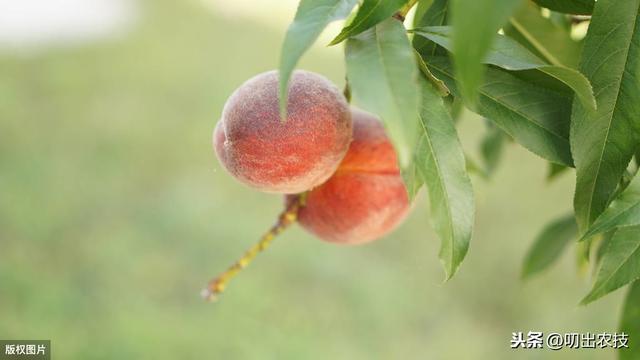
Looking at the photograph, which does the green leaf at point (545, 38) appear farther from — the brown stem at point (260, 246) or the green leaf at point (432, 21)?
the brown stem at point (260, 246)

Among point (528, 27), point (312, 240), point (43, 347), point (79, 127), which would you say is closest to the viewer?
point (528, 27)

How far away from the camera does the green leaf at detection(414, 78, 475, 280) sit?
599 mm

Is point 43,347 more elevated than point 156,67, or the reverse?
point 156,67

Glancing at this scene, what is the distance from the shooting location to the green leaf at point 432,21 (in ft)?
2.20

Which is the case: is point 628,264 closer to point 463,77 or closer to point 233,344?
point 463,77

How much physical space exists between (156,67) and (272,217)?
3.15 feet

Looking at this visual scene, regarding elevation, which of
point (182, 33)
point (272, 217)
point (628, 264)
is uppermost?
point (182, 33)

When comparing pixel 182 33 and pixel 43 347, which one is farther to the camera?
pixel 182 33

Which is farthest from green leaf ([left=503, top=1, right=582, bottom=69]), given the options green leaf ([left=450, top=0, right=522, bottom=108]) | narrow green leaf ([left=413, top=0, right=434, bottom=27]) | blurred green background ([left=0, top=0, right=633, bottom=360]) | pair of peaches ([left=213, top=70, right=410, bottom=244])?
blurred green background ([left=0, top=0, right=633, bottom=360])

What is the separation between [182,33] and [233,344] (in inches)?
67.7

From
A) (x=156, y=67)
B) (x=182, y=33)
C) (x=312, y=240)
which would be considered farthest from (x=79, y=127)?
(x=312, y=240)

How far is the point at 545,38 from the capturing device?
0.83 metres

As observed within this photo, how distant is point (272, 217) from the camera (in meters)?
2.63

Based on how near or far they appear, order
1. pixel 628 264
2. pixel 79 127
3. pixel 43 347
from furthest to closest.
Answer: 1. pixel 79 127
2. pixel 43 347
3. pixel 628 264
